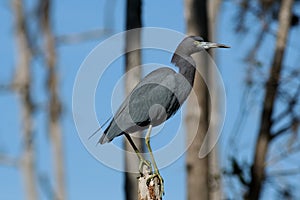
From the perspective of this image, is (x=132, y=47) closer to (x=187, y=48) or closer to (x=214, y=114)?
(x=187, y=48)

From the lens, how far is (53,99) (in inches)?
721

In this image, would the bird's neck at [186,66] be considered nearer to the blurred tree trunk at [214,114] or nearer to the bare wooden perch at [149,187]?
the bare wooden perch at [149,187]

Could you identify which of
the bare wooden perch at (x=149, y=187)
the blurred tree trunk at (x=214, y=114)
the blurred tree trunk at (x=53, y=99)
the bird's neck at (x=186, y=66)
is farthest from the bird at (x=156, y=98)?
the blurred tree trunk at (x=53, y=99)

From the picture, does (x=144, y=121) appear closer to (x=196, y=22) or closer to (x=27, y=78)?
(x=196, y=22)

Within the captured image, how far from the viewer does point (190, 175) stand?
8992 millimetres

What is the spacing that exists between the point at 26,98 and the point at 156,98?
14.8m

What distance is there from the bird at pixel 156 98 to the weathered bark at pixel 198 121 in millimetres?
4679

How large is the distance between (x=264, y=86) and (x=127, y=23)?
2849 mm

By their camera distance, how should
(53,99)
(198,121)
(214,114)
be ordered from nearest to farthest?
1. (198,121)
2. (214,114)
3. (53,99)

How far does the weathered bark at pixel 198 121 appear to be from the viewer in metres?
8.88

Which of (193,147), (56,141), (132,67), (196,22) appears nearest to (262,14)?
(196,22)

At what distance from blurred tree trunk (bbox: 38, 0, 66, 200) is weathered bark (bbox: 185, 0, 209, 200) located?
9060 mm

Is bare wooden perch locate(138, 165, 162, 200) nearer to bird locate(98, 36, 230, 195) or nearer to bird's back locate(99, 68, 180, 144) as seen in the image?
bird locate(98, 36, 230, 195)

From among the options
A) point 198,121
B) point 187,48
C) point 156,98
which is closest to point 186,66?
point 187,48
